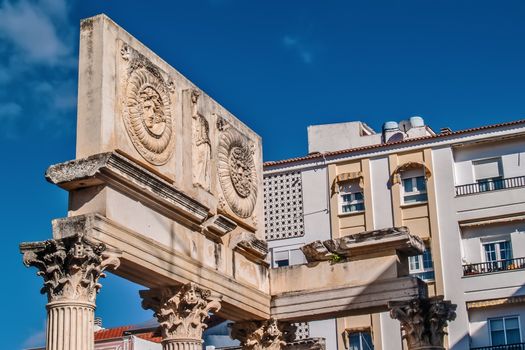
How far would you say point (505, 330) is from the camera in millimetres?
36781

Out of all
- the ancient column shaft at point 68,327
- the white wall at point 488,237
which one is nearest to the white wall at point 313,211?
the white wall at point 488,237

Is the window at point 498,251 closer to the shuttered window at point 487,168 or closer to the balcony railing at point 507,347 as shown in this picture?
the shuttered window at point 487,168

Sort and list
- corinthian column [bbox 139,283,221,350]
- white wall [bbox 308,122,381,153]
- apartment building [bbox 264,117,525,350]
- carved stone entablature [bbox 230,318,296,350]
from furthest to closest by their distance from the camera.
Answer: white wall [bbox 308,122,381,153], apartment building [bbox 264,117,525,350], carved stone entablature [bbox 230,318,296,350], corinthian column [bbox 139,283,221,350]

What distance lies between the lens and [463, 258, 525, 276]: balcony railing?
37156 mm

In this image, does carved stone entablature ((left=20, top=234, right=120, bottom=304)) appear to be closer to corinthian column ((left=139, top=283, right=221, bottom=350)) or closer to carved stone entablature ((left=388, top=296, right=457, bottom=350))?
corinthian column ((left=139, top=283, right=221, bottom=350))

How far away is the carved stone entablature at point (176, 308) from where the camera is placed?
1830 cm

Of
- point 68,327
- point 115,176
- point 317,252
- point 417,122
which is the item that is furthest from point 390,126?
point 68,327

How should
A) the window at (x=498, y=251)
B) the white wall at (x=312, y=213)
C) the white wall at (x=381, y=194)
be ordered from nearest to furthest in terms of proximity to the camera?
the window at (x=498, y=251) < the white wall at (x=381, y=194) < the white wall at (x=312, y=213)

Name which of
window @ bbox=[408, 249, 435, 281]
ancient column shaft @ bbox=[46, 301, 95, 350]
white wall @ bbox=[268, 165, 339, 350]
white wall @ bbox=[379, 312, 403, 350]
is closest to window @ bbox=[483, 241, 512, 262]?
window @ bbox=[408, 249, 435, 281]

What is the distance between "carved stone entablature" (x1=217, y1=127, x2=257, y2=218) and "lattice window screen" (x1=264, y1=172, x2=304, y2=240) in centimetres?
1794

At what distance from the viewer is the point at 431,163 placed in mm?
39344

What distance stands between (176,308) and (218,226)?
6.59ft

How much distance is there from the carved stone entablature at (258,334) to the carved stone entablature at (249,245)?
136 centimetres

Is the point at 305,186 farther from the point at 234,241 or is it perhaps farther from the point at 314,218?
the point at 234,241
